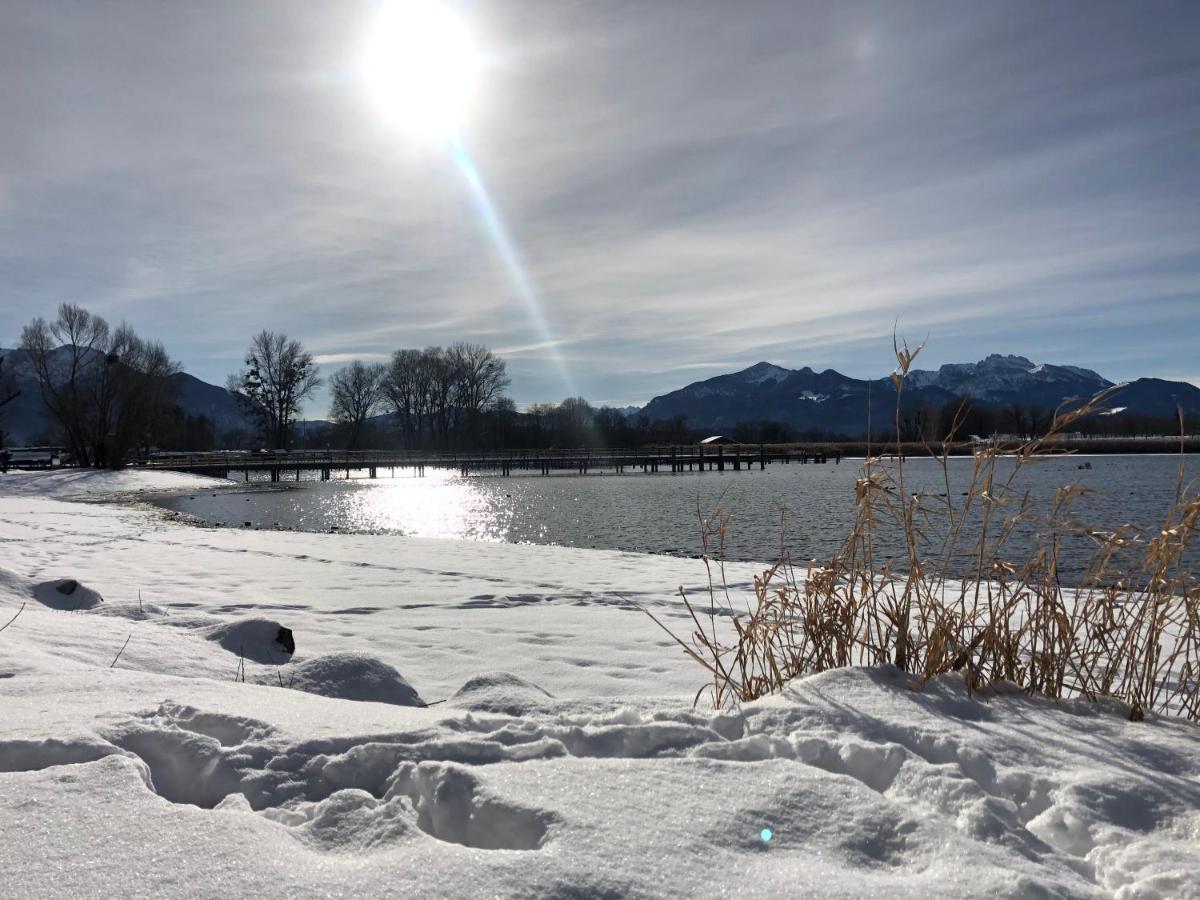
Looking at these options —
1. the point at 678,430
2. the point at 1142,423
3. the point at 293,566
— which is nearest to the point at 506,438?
the point at 678,430

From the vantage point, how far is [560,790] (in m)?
1.76

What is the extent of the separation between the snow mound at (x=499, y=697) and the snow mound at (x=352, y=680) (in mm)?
540

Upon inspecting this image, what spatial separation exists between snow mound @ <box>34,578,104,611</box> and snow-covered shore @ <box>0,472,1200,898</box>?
215cm

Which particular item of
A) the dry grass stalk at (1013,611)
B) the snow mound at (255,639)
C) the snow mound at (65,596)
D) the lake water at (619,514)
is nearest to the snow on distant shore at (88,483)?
the lake water at (619,514)

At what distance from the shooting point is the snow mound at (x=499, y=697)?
8.45 ft

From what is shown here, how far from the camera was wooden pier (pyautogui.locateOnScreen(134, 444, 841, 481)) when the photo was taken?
5791 cm

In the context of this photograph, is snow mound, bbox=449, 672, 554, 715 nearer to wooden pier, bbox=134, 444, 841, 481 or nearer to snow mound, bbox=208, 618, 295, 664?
snow mound, bbox=208, 618, 295, 664

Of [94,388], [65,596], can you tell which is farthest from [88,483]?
[65,596]

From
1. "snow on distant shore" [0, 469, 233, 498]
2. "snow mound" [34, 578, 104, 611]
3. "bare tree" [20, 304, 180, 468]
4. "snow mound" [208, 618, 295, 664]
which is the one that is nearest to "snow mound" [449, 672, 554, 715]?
"snow mound" [208, 618, 295, 664]

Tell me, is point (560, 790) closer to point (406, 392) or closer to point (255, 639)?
point (255, 639)

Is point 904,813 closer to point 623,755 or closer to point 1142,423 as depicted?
point 623,755

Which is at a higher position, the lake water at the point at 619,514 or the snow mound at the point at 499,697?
the snow mound at the point at 499,697

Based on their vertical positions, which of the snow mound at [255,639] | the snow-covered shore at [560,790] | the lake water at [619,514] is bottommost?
the lake water at [619,514]

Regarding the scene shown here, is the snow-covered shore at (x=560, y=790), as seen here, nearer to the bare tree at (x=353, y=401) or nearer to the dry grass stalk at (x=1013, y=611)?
the dry grass stalk at (x=1013, y=611)
